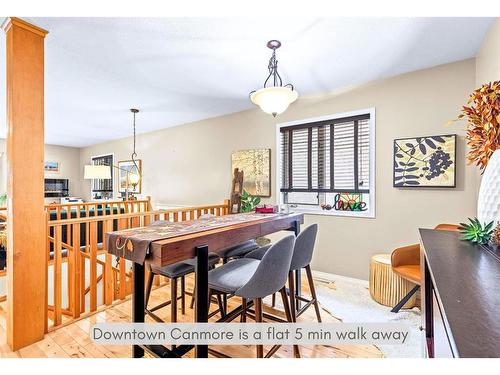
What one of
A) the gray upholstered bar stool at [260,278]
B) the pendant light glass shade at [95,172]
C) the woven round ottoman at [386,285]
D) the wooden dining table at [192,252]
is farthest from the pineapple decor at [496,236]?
the pendant light glass shade at [95,172]

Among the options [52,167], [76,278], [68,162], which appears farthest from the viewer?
[68,162]

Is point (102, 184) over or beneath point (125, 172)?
beneath

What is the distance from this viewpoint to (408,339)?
1956 millimetres

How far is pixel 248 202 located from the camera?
365 centimetres

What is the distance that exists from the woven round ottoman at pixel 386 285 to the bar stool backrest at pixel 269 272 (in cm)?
148

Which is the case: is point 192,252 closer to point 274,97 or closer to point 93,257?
point 274,97

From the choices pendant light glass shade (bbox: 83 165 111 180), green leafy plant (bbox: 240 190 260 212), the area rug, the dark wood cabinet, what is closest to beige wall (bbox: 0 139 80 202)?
pendant light glass shade (bbox: 83 165 111 180)

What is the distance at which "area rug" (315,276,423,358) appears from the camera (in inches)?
73.1

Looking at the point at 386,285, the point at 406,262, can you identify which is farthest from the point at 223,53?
the point at 386,285

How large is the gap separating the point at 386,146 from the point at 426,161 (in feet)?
1.36

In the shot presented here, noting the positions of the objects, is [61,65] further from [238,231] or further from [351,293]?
[351,293]

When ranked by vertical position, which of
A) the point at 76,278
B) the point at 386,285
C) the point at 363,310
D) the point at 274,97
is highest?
the point at 274,97
